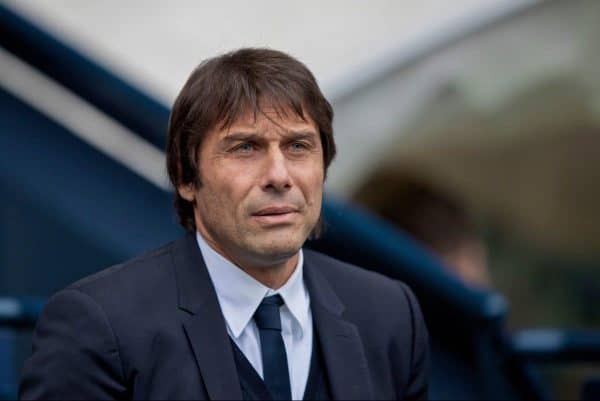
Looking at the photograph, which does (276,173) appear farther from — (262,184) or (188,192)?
(188,192)

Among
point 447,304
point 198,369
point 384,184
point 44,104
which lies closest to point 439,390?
point 447,304

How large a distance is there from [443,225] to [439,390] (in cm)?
264

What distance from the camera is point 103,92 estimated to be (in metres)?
4.09

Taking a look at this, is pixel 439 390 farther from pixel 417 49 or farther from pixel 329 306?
pixel 417 49

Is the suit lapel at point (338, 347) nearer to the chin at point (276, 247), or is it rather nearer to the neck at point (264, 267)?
the neck at point (264, 267)

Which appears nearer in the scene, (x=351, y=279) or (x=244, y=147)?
(x=244, y=147)

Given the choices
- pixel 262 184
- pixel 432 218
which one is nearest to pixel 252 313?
pixel 262 184

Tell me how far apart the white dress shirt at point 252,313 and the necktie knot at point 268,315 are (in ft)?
0.04

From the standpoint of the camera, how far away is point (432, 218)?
7059mm

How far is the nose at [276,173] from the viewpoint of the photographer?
116 inches

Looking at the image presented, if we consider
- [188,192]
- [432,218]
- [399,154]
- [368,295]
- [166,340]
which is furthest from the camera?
[399,154]

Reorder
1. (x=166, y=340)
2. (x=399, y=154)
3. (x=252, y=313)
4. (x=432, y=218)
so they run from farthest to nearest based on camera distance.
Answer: (x=399, y=154), (x=432, y=218), (x=252, y=313), (x=166, y=340)

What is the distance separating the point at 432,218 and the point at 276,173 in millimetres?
4182

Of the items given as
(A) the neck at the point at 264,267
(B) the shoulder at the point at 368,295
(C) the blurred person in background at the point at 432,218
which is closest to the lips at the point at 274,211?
(A) the neck at the point at 264,267
